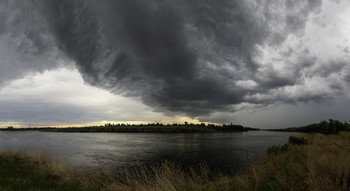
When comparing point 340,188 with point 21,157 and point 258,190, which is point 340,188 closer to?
point 258,190

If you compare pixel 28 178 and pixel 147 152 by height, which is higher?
pixel 28 178

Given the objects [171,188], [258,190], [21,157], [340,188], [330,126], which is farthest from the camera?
[330,126]

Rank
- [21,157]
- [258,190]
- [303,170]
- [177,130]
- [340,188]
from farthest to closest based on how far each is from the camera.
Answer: [177,130] → [21,157] → [303,170] → [258,190] → [340,188]

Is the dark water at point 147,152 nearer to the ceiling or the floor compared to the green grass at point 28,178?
nearer to the floor

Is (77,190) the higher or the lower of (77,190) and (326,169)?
the lower

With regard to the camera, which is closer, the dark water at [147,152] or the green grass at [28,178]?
the green grass at [28,178]

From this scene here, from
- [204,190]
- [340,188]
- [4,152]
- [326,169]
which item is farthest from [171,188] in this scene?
[4,152]

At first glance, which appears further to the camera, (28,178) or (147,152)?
(147,152)

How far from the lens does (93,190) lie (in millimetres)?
10602

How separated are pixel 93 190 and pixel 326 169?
39.4ft

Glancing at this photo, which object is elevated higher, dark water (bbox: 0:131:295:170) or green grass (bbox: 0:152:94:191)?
green grass (bbox: 0:152:94:191)

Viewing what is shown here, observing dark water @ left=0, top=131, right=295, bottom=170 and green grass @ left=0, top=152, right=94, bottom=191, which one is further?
dark water @ left=0, top=131, right=295, bottom=170

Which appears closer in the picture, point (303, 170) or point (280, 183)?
point (280, 183)

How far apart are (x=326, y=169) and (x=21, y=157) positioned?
96.1 feet
